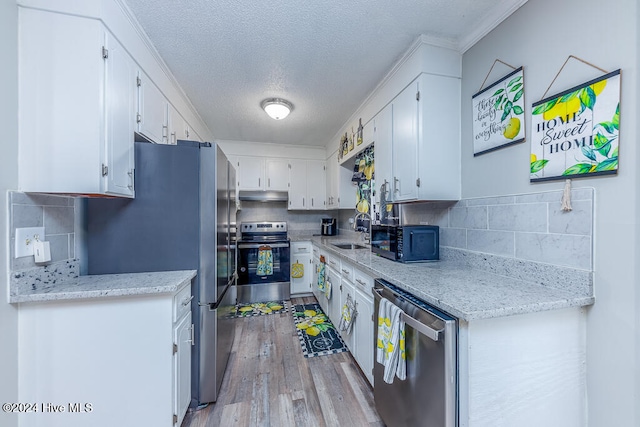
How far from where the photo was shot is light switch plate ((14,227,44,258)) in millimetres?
1112

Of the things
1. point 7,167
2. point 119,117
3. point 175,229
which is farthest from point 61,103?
point 175,229

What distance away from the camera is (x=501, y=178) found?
1412 millimetres

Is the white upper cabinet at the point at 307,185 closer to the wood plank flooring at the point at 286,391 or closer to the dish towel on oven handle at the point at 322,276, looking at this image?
the dish towel on oven handle at the point at 322,276

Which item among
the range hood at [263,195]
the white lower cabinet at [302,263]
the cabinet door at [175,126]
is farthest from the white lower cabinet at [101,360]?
the range hood at [263,195]

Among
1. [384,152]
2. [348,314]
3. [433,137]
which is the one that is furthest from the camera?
[384,152]

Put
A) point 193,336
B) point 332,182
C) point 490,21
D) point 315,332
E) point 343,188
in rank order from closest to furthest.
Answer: point 490,21 < point 193,336 < point 315,332 < point 343,188 < point 332,182

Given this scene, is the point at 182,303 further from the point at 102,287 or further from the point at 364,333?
the point at 364,333

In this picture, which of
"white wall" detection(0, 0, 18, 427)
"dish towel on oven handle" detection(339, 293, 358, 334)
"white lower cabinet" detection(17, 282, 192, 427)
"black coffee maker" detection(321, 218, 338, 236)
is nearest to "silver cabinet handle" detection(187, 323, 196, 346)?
"white lower cabinet" detection(17, 282, 192, 427)

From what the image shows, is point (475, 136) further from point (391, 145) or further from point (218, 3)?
point (218, 3)

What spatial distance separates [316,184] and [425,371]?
324 centimetres

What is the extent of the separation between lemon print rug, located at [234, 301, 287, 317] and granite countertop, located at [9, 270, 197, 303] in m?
1.82

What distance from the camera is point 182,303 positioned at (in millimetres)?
1377

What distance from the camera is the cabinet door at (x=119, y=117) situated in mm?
1225

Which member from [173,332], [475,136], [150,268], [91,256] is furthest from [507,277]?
[91,256]
